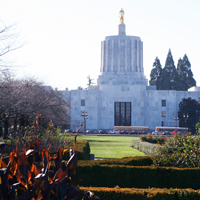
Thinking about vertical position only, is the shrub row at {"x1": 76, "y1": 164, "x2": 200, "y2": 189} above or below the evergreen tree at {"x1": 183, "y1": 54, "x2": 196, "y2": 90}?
below

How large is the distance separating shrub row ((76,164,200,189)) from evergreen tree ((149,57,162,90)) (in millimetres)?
67993

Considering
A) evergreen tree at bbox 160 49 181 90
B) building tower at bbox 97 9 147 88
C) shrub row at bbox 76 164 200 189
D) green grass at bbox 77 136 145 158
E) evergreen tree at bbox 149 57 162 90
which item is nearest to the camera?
shrub row at bbox 76 164 200 189

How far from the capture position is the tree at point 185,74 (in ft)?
249

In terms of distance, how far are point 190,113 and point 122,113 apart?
522 inches

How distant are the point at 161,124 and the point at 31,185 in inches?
2542

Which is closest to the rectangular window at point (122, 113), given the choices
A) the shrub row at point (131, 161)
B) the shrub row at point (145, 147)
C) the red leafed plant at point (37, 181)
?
the shrub row at point (145, 147)

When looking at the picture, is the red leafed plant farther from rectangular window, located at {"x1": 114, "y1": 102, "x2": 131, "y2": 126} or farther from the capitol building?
rectangular window, located at {"x1": 114, "y1": 102, "x2": 131, "y2": 126}

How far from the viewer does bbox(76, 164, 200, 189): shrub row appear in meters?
8.28

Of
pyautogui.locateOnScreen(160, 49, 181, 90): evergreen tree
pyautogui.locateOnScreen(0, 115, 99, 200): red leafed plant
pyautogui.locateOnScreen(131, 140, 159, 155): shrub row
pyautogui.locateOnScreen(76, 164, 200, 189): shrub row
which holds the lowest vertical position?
pyautogui.locateOnScreen(131, 140, 159, 155): shrub row

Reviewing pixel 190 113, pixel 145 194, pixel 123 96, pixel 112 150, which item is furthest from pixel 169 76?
pixel 145 194

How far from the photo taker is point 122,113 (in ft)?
221

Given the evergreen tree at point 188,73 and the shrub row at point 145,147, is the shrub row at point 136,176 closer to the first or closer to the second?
the shrub row at point 145,147

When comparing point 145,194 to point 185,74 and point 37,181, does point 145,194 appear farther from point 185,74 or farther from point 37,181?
point 185,74

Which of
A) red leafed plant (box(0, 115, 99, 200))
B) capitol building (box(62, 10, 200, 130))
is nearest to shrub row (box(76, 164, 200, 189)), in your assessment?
red leafed plant (box(0, 115, 99, 200))
